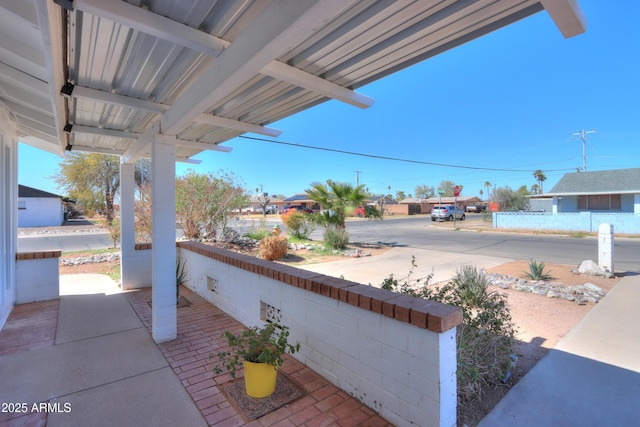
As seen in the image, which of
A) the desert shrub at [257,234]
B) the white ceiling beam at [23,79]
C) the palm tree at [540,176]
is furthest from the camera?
the palm tree at [540,176]

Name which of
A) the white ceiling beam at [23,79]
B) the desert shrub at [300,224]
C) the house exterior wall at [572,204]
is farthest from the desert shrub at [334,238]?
the house exterior wall at [572,204]

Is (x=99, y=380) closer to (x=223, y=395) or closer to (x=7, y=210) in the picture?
(x=223, y=395)

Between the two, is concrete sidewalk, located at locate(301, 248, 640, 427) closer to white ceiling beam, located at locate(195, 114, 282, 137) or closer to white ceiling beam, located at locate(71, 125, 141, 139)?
white ceiling beam, located at locate(195, 114, 282, 137)

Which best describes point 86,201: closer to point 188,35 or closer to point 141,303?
point 141,303

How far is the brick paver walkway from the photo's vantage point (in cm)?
221

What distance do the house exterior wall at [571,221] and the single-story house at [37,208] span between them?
3927 cm

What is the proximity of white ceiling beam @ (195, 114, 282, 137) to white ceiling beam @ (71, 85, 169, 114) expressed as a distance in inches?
18.3

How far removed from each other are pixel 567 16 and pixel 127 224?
22.0 feet

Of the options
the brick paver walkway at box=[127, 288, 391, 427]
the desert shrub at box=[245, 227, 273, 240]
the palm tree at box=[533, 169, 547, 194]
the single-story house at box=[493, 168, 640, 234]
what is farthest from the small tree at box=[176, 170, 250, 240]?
the palm tree at box=[533, 169, 547, 194]

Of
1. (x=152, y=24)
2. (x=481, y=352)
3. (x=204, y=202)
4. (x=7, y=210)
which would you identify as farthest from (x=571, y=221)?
(x=7, y=210)

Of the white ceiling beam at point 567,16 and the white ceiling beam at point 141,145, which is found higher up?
the white ceiling beam at point 141,145

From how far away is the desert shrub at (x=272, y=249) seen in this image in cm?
981

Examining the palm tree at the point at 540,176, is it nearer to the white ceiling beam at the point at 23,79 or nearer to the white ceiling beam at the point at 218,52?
the white ceiling beam at the point at 218,52

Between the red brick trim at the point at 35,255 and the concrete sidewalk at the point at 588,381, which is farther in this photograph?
the red brick trim at the point at 35,255
